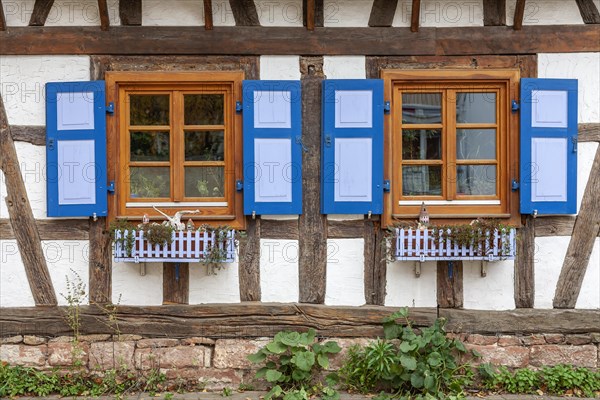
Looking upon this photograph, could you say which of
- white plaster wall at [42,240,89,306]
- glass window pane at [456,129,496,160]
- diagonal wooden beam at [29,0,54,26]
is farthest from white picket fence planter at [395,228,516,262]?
diagonal wooden beam at [29,0,54,26]

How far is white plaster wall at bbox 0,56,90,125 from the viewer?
5551 millimetres

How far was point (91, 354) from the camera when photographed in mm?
5547

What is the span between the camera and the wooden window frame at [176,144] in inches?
218

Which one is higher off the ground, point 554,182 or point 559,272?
point 554,182

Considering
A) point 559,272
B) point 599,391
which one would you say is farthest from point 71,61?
point 599,391

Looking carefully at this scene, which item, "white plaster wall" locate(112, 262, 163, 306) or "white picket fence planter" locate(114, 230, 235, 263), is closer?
"white picket fence planter" locate(114, 230, 235, 263)

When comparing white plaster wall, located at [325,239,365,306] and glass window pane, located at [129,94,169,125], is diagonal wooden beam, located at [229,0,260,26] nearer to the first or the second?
glass window pane, located at [129,94,169,125]

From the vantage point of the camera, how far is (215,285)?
18.4ft

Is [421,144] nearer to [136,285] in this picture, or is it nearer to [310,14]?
[310,14]

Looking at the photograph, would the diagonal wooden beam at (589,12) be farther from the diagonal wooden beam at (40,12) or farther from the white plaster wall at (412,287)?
the diagonal wooden beam at (40,12)

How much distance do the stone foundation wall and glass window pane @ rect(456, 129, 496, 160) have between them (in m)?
1.64

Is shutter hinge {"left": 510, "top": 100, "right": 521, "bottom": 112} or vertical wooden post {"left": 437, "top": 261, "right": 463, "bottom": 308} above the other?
shutter hinge {"left": 510, "top": 100, "right": 521, "bottom": 112}

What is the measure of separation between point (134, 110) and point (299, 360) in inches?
105

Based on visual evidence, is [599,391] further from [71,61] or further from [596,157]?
[71,61]
